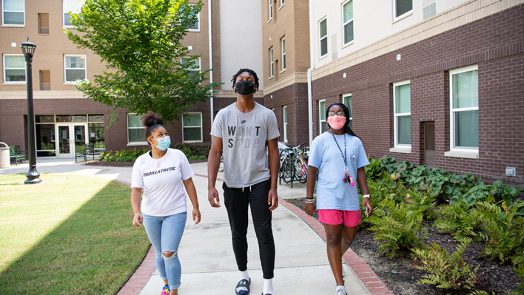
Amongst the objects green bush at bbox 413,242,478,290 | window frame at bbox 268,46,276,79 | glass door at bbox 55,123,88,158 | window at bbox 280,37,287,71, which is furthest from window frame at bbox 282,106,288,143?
green bush at bbox 413,242,478,290

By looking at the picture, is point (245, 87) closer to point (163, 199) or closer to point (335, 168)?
point (335, 168)

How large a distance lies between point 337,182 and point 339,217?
31 cm

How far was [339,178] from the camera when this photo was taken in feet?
12.6

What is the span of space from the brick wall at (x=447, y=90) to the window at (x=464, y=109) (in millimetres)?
154

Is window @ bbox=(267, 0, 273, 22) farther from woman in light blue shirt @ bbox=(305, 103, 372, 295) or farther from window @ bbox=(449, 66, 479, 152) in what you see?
woman in light blue shirt @ bbox=(305, 103, 372, 295)

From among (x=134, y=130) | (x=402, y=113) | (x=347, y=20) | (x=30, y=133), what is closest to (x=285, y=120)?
(x=347, y=20)

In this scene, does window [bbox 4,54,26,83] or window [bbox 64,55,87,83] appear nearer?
window [bbox 4,54,26,83]

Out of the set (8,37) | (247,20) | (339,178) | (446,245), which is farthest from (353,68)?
(8,37)

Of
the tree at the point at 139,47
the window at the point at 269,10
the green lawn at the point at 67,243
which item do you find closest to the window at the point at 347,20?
the tree at the point at 139,47

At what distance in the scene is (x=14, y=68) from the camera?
2497cm

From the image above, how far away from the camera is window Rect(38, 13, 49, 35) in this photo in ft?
82.7

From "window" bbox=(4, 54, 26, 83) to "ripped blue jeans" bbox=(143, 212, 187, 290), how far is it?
2503cm

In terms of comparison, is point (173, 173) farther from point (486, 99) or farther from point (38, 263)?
point (486, 99)

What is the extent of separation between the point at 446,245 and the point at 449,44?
530 centimetres
